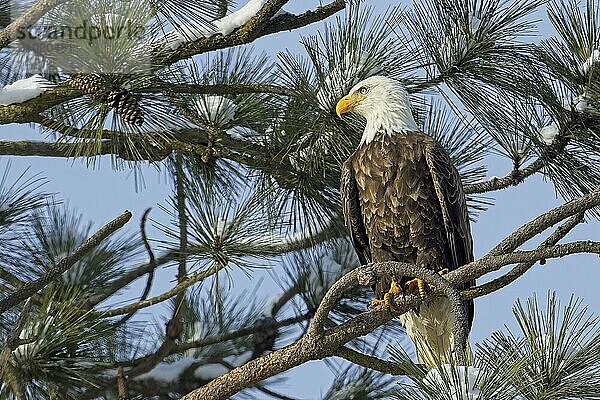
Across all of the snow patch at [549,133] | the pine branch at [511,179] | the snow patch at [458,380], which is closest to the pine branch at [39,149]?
the pine branch at [511,179]

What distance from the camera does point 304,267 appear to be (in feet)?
10.6

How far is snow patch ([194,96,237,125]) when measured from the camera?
2.89m

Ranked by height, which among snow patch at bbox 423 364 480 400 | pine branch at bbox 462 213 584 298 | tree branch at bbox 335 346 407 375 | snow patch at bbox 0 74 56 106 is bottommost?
snow patch at bbox 423 364 480 400

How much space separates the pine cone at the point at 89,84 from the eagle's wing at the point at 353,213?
0.77 meters

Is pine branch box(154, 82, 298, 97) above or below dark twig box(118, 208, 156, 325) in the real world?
above

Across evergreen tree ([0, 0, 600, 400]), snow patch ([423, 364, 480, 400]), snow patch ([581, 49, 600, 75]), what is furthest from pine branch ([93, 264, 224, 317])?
snow patch ([423, 364, 480, 400])

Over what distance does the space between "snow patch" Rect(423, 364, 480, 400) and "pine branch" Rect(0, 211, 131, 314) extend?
918 millimetres

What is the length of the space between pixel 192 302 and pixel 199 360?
336mm

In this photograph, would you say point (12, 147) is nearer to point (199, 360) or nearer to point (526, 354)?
point (199, 360)

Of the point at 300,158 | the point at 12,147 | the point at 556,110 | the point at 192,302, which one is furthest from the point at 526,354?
the point at 192,302

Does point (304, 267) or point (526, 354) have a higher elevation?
point (304, 267)

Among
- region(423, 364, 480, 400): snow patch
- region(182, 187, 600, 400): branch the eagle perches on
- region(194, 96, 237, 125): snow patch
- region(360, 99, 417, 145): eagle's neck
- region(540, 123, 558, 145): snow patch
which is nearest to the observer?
region(423, 364, 480, 400): snow patch

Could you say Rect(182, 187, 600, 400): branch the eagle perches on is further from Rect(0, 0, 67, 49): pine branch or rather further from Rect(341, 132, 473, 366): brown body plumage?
Rect(0, 0, 67, 49): pine branch

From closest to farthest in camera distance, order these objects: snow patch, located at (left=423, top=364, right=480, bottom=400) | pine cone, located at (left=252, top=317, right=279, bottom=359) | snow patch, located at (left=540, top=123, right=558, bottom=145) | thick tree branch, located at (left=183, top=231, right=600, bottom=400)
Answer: snow patch, located at (left=423, top=364, right=480, bottom=400), thick tree branch, located at (left=183, top=231, right=600, bottom=400), snow patch, located at (left=540, top=123, right=558, bottom=145), pine cone, located at (left=252, top=317, right=279, bottom=359)
